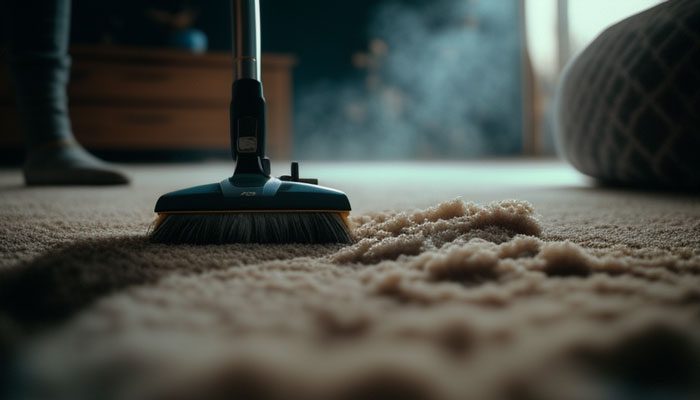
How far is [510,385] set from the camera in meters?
0.22

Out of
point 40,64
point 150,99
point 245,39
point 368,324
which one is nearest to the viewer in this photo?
point 368,324

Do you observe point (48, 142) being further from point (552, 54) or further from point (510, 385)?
point (552, 54)

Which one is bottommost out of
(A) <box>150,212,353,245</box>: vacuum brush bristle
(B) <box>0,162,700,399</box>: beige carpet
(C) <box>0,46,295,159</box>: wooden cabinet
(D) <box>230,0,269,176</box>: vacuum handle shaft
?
(B) <box>0,162,700,399</box>: beige carpet

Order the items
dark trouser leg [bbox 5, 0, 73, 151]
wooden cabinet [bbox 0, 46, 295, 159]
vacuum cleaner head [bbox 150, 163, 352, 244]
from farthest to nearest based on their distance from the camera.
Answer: wooden cabinet [bbox 0, 46, 295, 159]
dark trouser leg [bbox 5, 0, 73, 151]
vacuum cleaner head [bbox 150, 163, 352, 244]

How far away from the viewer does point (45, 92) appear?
1321mm

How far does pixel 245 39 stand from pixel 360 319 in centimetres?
47

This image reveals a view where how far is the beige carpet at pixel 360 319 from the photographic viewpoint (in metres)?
0.23

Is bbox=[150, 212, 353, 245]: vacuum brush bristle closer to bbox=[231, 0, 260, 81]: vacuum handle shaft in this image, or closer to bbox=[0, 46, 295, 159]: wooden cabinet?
bbox=[231, 0, 260, 81]: vacuum handle shaft

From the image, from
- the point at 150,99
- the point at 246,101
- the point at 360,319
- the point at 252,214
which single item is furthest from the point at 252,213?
the point at 150,99

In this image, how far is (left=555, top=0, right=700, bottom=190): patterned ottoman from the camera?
3.21ft

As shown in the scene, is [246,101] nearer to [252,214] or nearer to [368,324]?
[252,214]

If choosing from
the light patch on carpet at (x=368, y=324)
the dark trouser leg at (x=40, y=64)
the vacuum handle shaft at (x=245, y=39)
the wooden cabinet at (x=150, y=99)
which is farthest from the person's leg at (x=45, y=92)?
the wooden cabinet at (x=150, y=99)

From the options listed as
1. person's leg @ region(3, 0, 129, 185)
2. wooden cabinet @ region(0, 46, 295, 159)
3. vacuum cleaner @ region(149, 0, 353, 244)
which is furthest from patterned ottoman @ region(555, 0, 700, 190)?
wooden cabinet @ region(0, 46, 295, 159)

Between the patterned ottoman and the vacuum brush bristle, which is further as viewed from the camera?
the patterned ottoman
